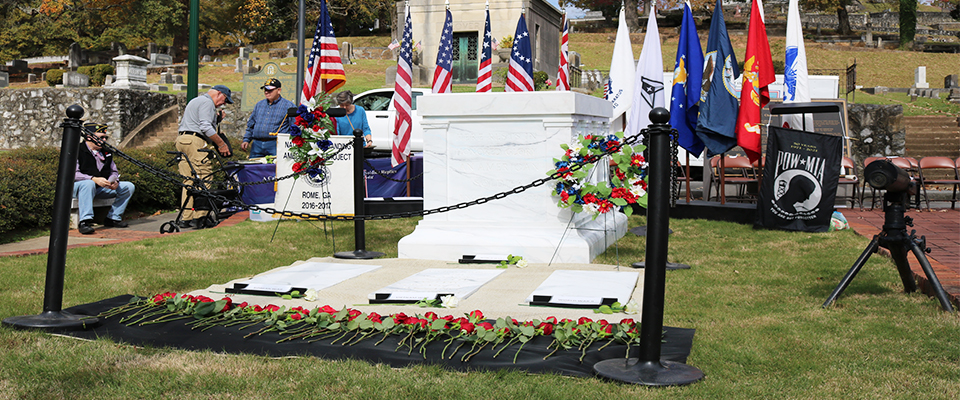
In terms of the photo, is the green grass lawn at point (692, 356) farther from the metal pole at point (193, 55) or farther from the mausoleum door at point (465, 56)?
the mausoleum door at point (465, 56)

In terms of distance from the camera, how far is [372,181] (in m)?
11.8

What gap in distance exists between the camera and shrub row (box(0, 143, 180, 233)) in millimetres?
8453

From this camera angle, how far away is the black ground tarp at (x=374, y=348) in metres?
3.70

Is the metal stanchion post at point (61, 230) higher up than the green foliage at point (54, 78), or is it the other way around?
the green foliage at point (54, 78)

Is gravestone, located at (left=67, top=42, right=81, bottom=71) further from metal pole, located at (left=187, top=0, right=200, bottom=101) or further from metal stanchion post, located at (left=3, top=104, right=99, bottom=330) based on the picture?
metal stanchion post, located at (left=3, top=104, right=99, bottom=330)

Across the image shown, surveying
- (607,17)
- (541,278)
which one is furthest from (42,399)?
(607,17)

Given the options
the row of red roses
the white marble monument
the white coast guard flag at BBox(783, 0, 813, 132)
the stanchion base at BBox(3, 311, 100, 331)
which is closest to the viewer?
the row of red roses

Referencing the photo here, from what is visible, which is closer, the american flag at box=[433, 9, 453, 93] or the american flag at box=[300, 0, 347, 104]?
the american flag at box=[300, 0, 347, 104]

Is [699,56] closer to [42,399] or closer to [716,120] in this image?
[716,120]

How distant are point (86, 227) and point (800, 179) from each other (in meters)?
8.93

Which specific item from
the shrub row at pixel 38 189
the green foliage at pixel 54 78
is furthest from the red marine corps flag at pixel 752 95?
the green foliage at pixel 54 78

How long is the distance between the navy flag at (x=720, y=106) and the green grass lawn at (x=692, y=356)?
10.8 ft

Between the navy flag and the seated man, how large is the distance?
7736mm

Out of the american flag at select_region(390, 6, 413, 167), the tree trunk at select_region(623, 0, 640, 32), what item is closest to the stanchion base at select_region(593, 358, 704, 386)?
the american flag at select_region(390, 6, 413, 167)
